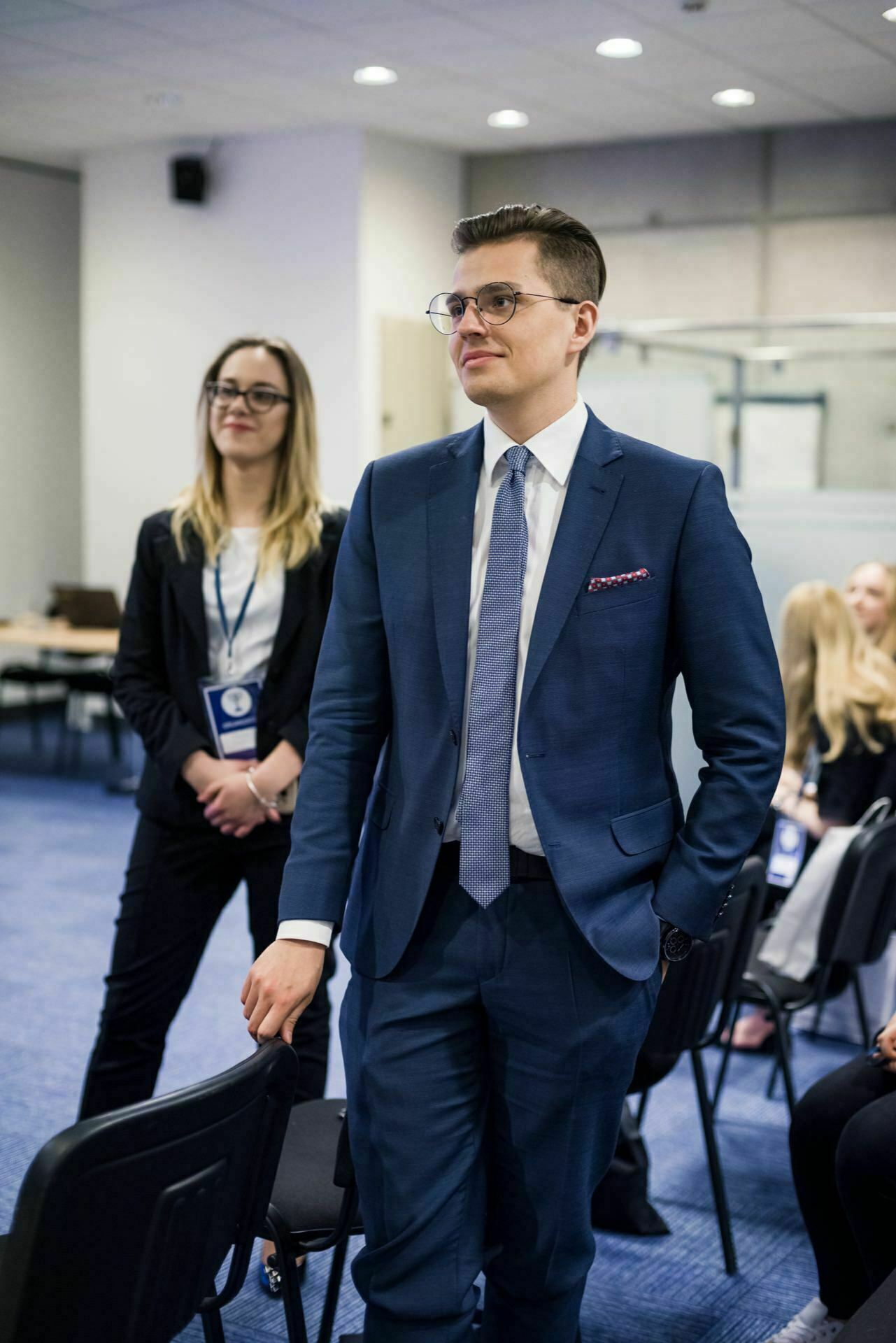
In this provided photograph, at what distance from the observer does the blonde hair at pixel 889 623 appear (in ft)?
13.8

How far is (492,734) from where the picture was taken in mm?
1736

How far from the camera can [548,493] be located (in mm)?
1812

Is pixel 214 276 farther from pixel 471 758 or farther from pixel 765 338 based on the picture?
pixel 471 758

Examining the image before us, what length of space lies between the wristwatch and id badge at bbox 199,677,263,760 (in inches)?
44.2

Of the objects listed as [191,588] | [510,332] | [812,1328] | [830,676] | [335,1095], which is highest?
[510,332]

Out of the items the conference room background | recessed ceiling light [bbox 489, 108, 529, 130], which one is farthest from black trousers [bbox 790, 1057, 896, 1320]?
recessed ceiling light [bbox 489, 108, 529, 130]

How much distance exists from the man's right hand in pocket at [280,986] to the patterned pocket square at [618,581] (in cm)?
55

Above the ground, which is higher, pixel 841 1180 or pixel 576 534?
pixel 576 534

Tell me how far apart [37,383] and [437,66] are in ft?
13.4

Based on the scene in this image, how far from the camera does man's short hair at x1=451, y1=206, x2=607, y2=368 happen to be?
1738mm

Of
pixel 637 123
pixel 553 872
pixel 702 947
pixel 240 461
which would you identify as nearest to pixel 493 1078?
pixel 553 872

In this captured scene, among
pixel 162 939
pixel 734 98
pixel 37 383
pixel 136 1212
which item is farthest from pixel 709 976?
pixel 37 383

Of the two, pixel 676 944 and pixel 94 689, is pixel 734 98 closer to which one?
pixel 94 689

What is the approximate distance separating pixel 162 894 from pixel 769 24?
15.9 feet
